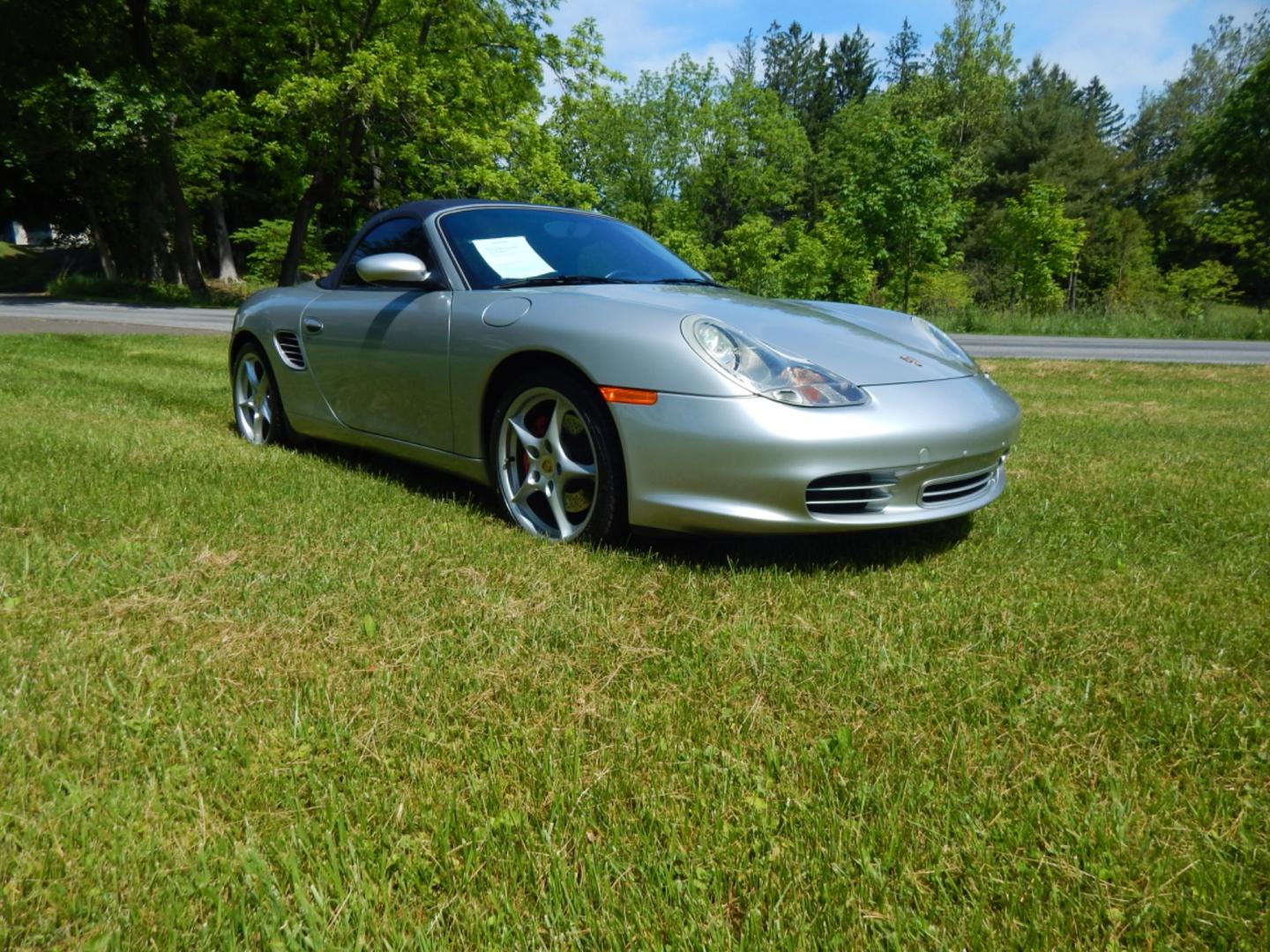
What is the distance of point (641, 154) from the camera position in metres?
46.4

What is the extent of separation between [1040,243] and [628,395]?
2811cm

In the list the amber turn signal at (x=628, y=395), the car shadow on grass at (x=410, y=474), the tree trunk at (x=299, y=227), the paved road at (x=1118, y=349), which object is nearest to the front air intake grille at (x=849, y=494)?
the amber turn signal at (x=628, y=395)

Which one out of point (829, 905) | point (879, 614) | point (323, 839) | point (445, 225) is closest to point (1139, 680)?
point (879, 614)

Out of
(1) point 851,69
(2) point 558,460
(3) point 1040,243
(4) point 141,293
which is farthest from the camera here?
(1) point 851,69

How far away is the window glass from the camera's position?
414cm

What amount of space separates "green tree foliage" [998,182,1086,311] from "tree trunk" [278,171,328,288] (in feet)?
65.4

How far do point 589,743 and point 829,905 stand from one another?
64cm

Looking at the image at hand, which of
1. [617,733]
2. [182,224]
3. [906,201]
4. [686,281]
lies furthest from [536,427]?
[182,224]

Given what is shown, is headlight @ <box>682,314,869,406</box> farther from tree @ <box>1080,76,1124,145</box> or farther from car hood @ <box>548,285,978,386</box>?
Answer: tree @ <box>1080,76,1124,145</box>

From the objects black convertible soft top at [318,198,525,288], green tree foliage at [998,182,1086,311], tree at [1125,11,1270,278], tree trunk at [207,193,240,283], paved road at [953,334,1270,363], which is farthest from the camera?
tree at [1125,11,1270,278]

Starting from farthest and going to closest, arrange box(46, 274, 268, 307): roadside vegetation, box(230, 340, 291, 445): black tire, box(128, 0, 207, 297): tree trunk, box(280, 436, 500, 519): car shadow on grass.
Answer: box(46, 274, 268, 307): roadside vegetation → box(128, 0, 207, 297): tree trunk → box(230, 340, 291, 445): black tire → box(280, 436, 500, 519): car shadow on grass

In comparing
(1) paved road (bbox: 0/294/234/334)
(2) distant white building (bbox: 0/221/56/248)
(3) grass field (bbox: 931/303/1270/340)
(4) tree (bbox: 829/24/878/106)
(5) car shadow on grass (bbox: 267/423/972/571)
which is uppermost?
(4) tree (bbox: 829/24/878/106)

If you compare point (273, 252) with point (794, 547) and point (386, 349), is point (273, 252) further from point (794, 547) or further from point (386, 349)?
point (794, 547)

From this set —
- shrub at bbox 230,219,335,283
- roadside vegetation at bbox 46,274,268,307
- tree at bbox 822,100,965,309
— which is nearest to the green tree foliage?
tree at bbox 822,100,965,309
